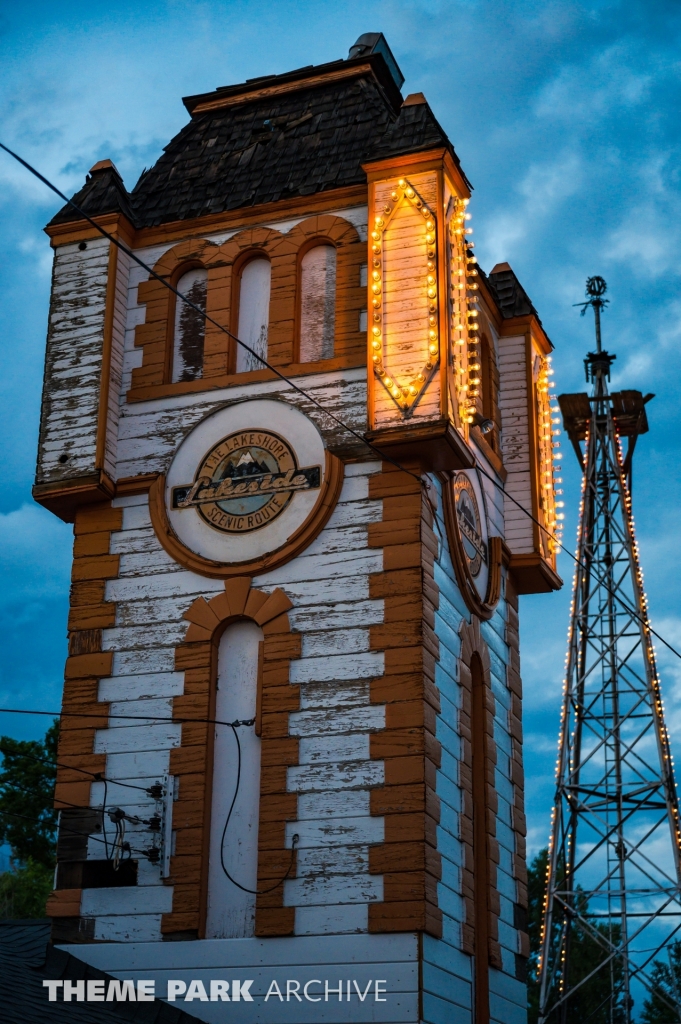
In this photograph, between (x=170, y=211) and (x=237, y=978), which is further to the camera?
(x=170, y=211)

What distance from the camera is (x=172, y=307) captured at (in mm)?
21891

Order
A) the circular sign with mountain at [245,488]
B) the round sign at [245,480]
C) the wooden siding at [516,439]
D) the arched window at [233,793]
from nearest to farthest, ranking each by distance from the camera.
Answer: the arched window at [233,793]
the circular sign with mountain at [245,488]
the round sign at [245,480]
the wooden siding at [516,439]

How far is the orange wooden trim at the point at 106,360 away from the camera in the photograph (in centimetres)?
2078

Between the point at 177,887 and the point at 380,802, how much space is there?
2694mm

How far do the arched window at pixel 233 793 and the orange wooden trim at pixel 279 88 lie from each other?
8884mm

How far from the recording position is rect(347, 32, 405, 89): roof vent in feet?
78.9

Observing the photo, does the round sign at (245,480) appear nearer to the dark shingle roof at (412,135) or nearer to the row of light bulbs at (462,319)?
the row of light bulbs at (462,319)

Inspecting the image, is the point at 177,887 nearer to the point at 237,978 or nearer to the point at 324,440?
the point at 237,978

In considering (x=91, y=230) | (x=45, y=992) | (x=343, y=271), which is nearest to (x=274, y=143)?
(x=343, y=271)

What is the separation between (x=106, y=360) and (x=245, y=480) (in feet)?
9.05

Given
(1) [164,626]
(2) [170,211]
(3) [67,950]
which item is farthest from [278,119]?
(3) [67,950]

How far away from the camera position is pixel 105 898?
1870 centimetres

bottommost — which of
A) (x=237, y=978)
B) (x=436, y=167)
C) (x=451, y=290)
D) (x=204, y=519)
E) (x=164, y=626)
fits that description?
(x=237, y=978)

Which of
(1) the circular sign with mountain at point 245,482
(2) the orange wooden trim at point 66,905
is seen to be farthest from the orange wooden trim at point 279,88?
(2) the orange wooden trim at point 66,905
